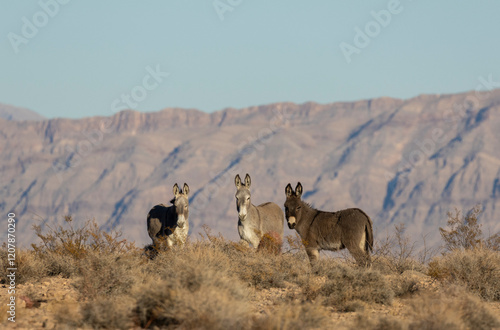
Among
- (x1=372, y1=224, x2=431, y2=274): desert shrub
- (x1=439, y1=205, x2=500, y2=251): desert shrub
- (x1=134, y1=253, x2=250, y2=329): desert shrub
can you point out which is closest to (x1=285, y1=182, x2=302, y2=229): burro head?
(x1=372, y1=224, x2=431, y2=274): desert shrub

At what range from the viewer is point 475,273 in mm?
14438

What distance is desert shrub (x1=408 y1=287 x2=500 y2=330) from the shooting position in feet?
33.7

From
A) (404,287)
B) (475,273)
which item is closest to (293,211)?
(404,287)

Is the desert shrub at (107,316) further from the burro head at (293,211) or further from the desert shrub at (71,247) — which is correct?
the burro head at (293,211)

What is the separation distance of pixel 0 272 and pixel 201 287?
7.39 metres

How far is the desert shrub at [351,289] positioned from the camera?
13.2m

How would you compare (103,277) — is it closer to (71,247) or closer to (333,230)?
(71,247)

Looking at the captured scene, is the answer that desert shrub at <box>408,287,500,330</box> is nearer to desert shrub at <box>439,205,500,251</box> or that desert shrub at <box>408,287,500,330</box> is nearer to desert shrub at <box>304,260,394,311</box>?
desert shrub at <box>304,260,394,311</box>

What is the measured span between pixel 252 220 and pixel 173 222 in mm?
1866

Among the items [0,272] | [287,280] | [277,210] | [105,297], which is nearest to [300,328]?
[105,297]

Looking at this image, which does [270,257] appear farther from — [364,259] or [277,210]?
[277,210]

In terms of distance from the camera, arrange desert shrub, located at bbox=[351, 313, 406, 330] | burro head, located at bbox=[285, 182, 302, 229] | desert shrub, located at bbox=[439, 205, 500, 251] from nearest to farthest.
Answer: desert shrub, located at bbox=[351, 313, 406, 330] < burro head, located at bbox=[285, 182, 302, 229] < desert shrub, located at bbox=[439, 205, 500, 251]

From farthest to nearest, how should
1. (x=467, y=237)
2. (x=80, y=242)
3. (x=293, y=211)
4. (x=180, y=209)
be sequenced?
(x=467, y=237)
(x=180, y=209)
(x=80, y=242)
(x=293, y=211)

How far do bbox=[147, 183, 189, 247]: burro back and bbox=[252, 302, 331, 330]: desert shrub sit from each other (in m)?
7.39
